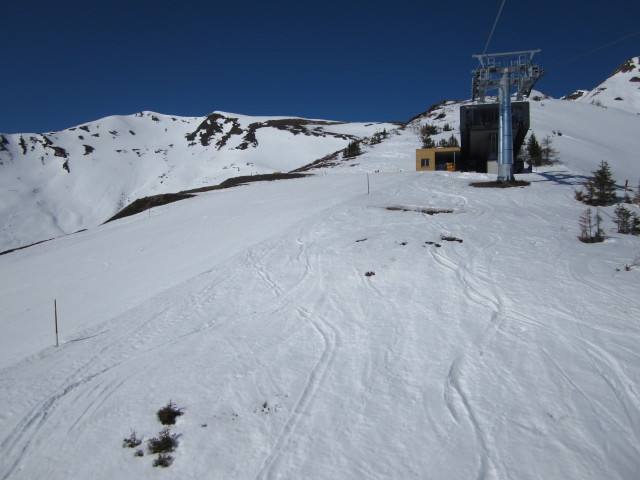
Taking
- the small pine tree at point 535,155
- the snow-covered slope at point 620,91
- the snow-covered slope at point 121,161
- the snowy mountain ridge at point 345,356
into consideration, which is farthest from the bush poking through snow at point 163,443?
the snow-covered slope at point 620,91

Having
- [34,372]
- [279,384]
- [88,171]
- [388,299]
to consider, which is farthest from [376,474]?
[88,171]

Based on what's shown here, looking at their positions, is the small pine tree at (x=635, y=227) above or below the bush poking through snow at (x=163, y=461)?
above

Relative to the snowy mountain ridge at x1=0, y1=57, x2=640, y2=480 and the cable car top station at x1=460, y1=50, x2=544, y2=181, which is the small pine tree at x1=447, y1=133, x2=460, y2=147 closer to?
the cable car top station at x1=460, y1=50, x2=544, y2=181

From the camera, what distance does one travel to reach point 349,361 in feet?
20.4

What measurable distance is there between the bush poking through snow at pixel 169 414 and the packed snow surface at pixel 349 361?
96mm

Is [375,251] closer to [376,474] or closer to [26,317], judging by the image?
[376,474]

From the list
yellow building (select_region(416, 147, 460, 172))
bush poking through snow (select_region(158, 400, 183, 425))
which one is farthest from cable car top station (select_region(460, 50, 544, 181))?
bush poking through snow (select_region(158, 400, 183, 425))

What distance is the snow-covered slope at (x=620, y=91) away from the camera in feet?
322

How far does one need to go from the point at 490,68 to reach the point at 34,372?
82.8ft

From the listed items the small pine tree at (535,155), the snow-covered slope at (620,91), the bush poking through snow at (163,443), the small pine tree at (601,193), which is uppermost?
the snow-covered slope at (620,91)

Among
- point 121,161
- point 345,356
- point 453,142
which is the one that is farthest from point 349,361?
point 121,161

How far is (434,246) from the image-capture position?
11.0m

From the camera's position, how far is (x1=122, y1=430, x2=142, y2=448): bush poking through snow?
4.93 meters

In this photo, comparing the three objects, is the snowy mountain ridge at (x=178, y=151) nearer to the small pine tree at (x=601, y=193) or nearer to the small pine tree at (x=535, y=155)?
the small pine tree at (x=535, y=155)
